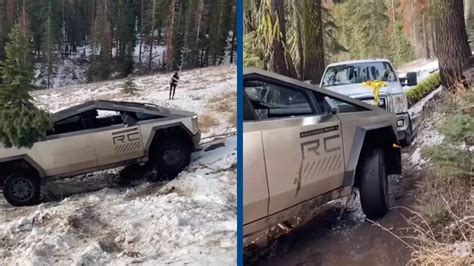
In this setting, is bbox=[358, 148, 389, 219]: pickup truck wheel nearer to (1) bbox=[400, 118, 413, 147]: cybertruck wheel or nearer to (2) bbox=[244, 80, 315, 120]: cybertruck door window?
(1) bbox=[400, 118, 413, 147]: cybertruck wheel

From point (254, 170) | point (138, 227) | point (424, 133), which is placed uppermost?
point (424, 133)

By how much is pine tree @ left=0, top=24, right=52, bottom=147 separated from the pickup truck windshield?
1.18 m

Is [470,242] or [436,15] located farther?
[436,15]

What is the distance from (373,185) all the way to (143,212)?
3.17 ft

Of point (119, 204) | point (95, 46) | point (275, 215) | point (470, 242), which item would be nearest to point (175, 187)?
point (119, 204)

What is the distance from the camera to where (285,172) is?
2322 millimetres

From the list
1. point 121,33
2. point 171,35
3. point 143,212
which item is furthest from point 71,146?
point 171,35

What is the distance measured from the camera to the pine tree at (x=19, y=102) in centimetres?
242

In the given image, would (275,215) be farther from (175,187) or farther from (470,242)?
(470,242)

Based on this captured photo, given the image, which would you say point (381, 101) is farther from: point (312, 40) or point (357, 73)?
point (312, 40)

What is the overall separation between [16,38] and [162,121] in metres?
0.68

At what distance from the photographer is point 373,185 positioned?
100 inches

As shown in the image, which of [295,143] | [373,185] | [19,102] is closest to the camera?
[295,143]

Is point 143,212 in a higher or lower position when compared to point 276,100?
lower
